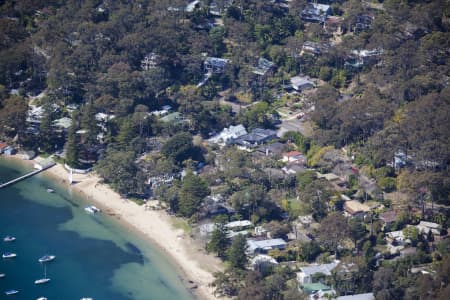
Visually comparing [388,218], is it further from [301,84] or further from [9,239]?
[9,239]

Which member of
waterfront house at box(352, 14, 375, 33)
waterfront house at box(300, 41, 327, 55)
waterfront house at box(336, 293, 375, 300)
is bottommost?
waterfront house at box(336, 293, 375, 300)

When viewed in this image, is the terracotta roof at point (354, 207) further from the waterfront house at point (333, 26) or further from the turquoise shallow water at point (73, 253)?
the waterfront house at point (333, 26)

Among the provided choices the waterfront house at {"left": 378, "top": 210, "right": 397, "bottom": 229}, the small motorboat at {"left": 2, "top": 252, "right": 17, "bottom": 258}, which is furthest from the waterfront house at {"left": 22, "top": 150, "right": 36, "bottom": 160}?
the waterfront house at {"left": 378, "top": 210, "right": 397, "bottom": 229}

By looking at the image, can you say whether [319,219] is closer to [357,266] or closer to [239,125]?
[357,266]

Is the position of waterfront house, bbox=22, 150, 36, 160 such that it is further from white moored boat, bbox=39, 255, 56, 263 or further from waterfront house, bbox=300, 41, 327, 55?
waterfront house, bbox=300, 41, 327, 55

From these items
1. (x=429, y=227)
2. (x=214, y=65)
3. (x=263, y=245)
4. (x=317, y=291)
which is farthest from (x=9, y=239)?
(x=214, y=65)

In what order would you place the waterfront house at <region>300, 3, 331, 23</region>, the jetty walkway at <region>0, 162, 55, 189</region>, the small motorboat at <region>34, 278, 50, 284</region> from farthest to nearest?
1. the waterfront house at <region>300, 3, 331, 23</region>
2. the jetty walkway at <region>0, 162, 55, 189</region>
3. the small motorboat at <region>34, 278, 50, 284</region>
